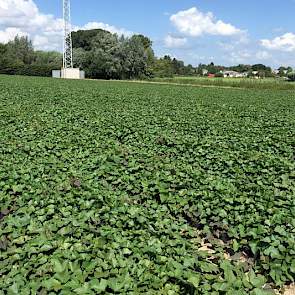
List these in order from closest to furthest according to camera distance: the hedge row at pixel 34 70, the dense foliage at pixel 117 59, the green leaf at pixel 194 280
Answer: the green leaf at pixel 194 280 < the hedge row at pixel 34 70 < the dense foliage at pixel 117 59

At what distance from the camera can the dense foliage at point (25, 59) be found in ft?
266

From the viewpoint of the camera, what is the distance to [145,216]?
214 inches

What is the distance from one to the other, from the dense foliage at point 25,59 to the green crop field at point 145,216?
7411 cm

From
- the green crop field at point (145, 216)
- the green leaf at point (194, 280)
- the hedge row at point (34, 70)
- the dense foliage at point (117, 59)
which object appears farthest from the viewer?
the dense foliage at point (117, 59)

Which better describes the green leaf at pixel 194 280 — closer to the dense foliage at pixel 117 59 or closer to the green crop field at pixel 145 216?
the green crop field at pixel 145 216

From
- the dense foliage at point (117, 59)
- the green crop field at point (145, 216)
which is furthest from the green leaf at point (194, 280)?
the dense foliage at point (117, 59)

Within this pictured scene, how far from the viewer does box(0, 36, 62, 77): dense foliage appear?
81.1 m

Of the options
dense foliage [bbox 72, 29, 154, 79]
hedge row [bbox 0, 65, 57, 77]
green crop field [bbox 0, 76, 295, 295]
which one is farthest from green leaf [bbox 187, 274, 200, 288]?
hedge row [bbox 0, 65, 57, 77]

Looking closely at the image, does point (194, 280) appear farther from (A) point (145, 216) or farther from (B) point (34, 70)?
(B) point (34, 70)

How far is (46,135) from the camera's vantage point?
1081 cm

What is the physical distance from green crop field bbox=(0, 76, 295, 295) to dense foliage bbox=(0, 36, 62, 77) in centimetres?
7411

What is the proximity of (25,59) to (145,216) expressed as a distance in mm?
118118

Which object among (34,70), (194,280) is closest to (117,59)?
(34,70)

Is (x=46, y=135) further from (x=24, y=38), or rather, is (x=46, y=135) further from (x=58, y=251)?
(x=24, y=38)
